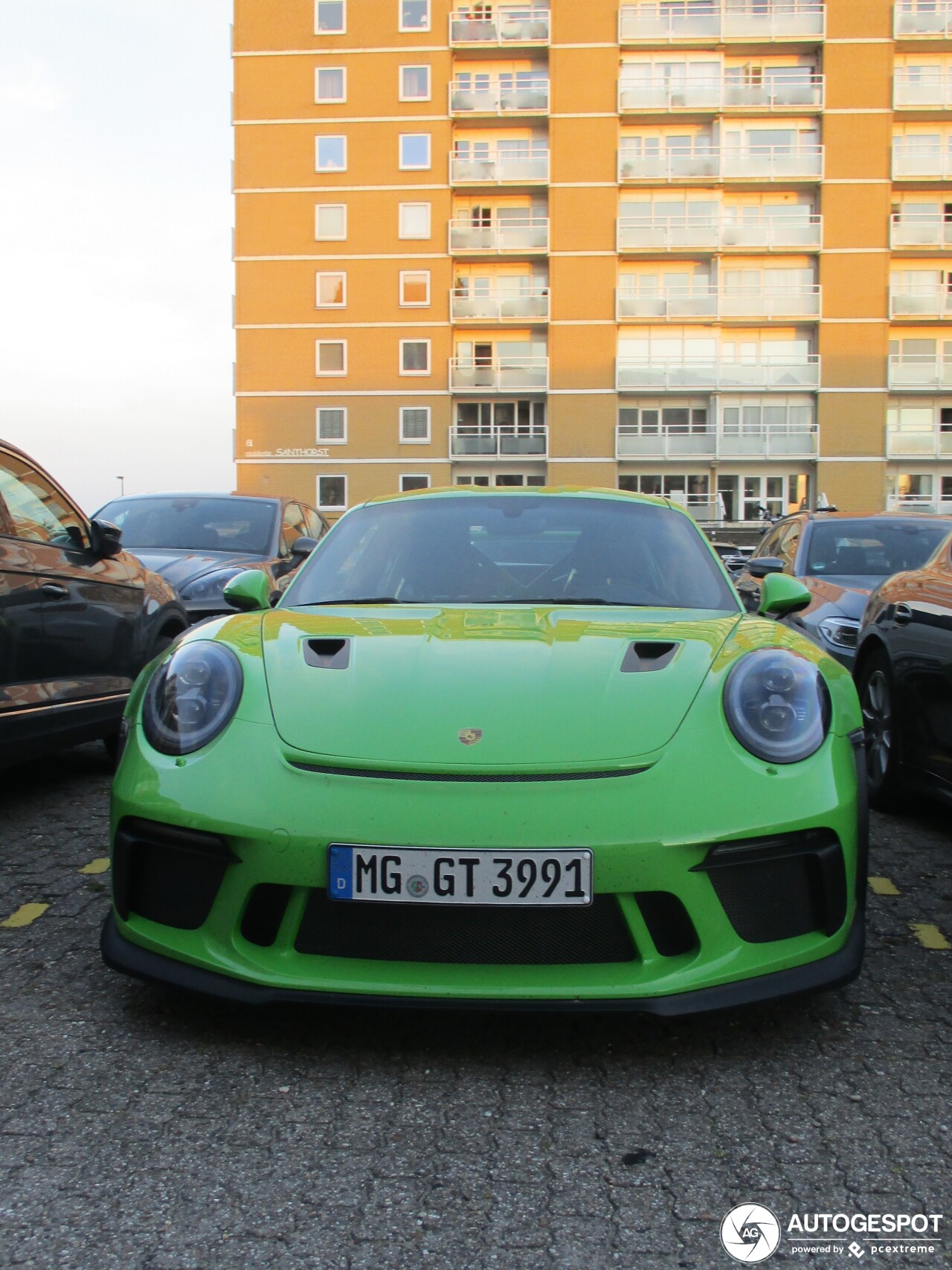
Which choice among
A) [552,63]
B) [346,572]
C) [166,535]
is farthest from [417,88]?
[346,572]

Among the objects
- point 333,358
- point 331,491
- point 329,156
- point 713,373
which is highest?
point 329,156

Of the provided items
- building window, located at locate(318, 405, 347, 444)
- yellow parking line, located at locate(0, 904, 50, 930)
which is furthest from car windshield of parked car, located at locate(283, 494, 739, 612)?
building window, located at locate(318, 405, 347, 444)

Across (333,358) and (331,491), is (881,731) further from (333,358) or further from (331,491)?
(333,358)

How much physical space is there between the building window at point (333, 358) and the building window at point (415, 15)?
12.4 meters

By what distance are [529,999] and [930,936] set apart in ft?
5.13

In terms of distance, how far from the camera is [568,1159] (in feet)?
6.51

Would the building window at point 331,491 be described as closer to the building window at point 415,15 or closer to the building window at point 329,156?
the building window at point 329,156

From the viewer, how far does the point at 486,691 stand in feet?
8.38

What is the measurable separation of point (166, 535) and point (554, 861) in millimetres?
7205

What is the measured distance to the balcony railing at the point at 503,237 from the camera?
4231 cm

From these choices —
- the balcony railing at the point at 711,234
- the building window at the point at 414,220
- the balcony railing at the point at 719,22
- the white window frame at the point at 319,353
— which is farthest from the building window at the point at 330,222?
the balcony railing at the point at 719,22

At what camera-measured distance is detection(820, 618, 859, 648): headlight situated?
254 inches

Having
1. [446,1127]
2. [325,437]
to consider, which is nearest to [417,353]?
[325,437]

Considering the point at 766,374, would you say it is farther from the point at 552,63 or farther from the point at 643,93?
the point at 552,63
